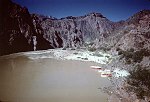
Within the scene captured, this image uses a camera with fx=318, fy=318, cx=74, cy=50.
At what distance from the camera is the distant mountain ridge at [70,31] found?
5141 millimetres

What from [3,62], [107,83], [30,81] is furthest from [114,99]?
[3,62]

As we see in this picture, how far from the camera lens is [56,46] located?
5.69 metres

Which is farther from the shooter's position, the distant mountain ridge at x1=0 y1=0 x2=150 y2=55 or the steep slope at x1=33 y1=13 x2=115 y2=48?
the steep slope at x1=33 y1=13 x2=115 y2=48

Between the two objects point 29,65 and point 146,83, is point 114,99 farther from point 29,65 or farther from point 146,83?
point 29,65

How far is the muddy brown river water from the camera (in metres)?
5.01

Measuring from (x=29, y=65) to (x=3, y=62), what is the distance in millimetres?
437

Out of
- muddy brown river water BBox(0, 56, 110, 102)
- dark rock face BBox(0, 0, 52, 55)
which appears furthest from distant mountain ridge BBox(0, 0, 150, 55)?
muddy brown river water BBox(0, 56, 110, 102)

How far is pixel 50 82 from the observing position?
509 cm

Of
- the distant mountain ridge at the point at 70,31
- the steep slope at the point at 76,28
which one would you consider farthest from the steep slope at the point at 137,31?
the steep slope at the point at 76,28

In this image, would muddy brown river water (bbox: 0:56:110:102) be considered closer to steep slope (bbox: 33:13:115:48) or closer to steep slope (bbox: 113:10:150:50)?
steep slope (bbox: 33:13:115:48)

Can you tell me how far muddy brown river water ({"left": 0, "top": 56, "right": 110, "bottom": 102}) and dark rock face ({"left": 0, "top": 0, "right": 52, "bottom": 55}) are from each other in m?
0.30

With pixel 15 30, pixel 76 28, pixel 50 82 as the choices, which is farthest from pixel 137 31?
pixel 15 30

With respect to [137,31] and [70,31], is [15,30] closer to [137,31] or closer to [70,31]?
[70,31]

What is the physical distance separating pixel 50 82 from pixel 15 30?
117cm
